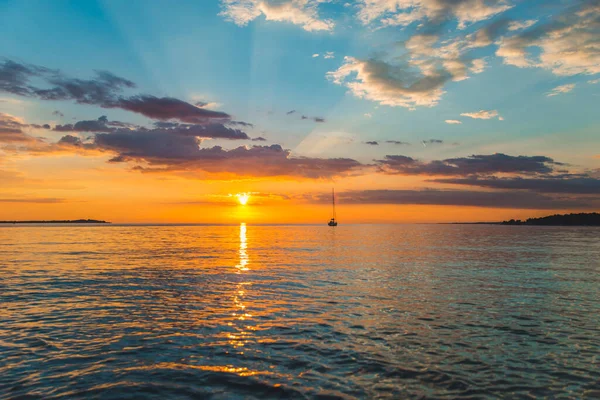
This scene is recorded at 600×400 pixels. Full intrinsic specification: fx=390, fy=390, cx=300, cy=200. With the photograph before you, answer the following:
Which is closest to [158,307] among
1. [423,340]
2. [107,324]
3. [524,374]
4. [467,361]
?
[107,324]

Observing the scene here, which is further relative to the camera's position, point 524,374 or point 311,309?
point 311,309

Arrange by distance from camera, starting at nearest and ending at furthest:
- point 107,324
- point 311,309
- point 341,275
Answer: point 107,324
point 311,309
point 341,275

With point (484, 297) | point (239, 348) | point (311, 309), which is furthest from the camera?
point (484, 297)

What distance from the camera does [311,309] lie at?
22.7 meters

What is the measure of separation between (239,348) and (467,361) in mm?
8530

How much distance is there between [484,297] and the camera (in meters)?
25.9

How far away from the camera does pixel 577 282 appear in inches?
1266

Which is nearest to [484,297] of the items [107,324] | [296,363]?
[296,363]

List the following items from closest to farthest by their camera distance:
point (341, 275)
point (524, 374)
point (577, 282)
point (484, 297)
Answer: point (524, 374)
point (484, 297)
point (577, 282)
point (341, 275)

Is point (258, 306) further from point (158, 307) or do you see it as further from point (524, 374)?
point (524, 374)

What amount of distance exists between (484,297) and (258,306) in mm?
14929

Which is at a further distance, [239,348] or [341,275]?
[341,275]

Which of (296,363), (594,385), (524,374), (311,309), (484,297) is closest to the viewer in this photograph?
(594,385)

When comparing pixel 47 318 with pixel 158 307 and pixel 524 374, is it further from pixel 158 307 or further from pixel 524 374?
pixel 524 374
